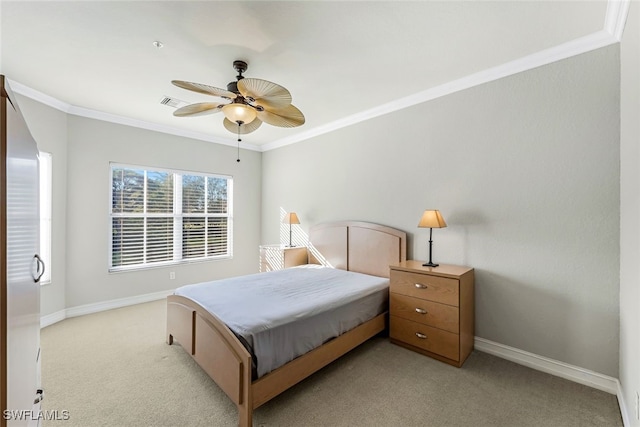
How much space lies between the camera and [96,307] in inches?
148

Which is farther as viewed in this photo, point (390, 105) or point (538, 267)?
point (390, 105)

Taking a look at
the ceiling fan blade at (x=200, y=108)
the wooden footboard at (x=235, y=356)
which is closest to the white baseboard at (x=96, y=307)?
the wooden footboard at (x=235, y=356)

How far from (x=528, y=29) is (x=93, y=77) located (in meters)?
3.93

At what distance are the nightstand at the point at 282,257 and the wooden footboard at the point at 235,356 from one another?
1.79 meters

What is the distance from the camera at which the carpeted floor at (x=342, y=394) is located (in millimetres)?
1808

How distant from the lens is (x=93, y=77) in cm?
279

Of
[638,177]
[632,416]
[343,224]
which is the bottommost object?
[632,416]

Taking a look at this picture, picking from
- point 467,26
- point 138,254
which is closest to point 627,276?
point 467,26

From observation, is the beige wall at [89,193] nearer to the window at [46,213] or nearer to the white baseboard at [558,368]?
the window at [46,213]

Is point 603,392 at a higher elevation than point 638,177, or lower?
lower

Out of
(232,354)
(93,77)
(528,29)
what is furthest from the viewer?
(93,77)

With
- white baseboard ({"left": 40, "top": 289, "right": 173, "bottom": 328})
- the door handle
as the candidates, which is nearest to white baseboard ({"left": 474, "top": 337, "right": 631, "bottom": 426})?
the door handle

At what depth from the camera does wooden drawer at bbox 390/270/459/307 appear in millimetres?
2422

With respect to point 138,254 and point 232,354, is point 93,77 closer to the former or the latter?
point 138,254
